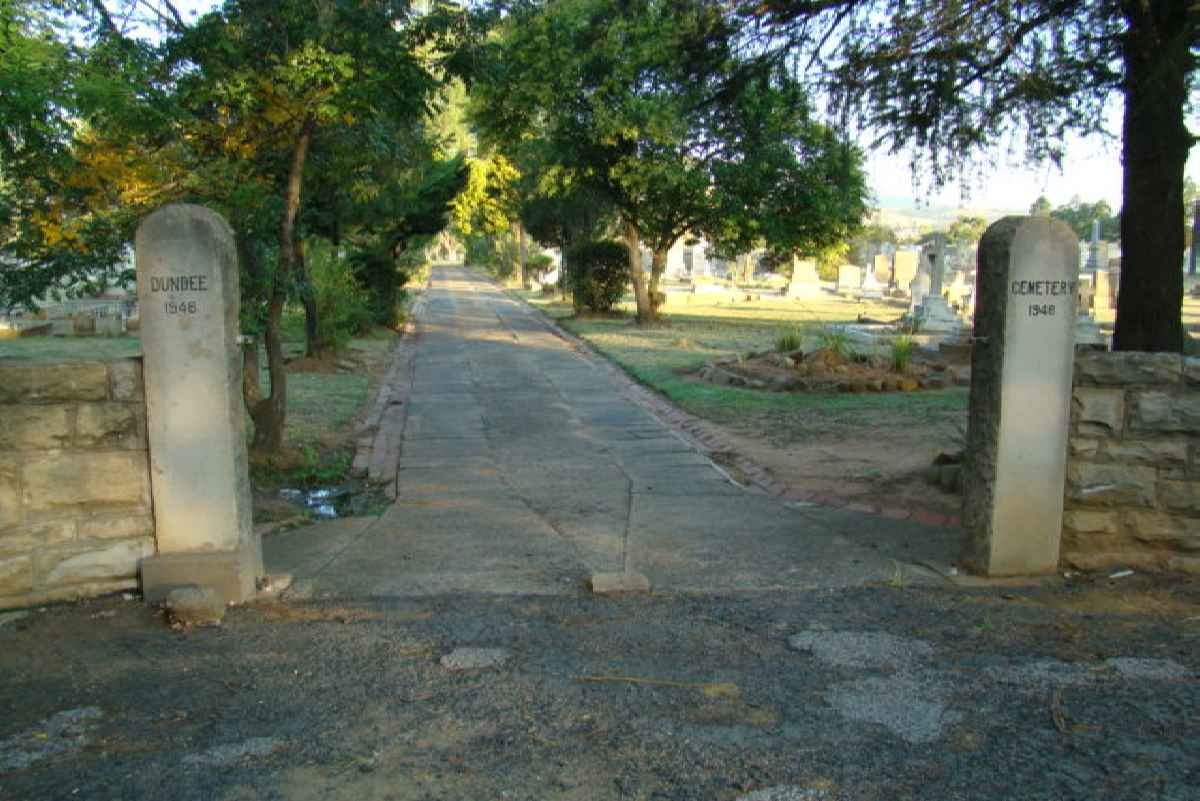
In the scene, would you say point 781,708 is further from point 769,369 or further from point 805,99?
point 769,369

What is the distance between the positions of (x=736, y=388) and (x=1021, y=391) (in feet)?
29.3

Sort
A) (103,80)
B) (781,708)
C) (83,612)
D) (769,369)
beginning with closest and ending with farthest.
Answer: (781,708) → (83,612) → (103,80) → (769,369)

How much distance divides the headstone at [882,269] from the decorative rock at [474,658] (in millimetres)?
47006

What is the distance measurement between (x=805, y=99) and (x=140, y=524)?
656 cm

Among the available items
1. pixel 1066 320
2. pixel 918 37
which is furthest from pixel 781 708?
pixel 918 37

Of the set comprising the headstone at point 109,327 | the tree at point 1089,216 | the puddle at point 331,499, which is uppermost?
the tree at point 1089,216

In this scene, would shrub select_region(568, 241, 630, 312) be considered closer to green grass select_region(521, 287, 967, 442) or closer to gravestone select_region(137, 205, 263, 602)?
green grass select_region(521, 287, 967, 442)

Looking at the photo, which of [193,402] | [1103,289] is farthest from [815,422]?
[1103,289]

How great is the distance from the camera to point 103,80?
231 inches

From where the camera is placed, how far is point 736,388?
14180mm

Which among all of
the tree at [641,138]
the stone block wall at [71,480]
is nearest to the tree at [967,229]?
the tree at [641,138]

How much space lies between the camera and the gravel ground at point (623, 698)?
3287mm

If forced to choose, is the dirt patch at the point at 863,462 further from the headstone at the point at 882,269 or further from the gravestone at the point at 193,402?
the headstone at the point at 882,269

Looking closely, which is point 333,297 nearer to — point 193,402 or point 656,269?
point 656,269
